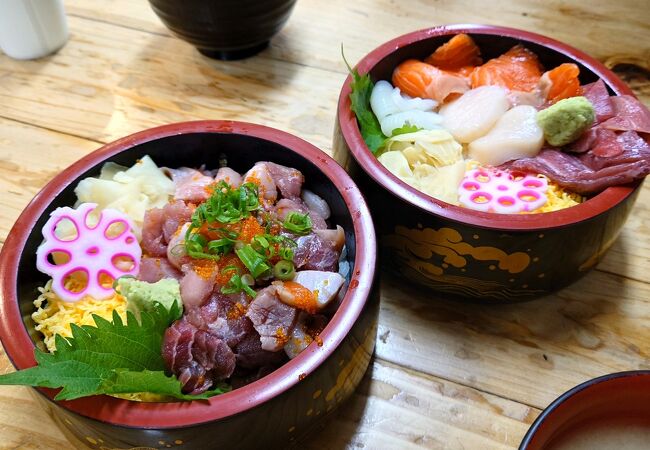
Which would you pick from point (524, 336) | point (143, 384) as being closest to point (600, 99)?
point (524, 336)

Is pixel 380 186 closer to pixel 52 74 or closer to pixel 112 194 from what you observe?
pixel 112 194

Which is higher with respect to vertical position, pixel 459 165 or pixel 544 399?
pixel 459 165

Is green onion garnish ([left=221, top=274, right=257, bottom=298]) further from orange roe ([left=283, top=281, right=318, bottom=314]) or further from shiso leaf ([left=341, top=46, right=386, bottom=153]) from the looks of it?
shiso leaf ([left=341, top=46, right=386, bottom=153])

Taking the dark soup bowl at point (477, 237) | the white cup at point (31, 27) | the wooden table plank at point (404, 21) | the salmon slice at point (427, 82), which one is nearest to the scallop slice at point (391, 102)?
the salmon slice at point (427, 82)

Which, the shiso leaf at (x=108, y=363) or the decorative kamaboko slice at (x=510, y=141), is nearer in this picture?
the shiso leaf at (x=108, y=363)

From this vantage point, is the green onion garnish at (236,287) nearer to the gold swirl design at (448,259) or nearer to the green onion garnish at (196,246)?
the green onion garnish at (196,246)

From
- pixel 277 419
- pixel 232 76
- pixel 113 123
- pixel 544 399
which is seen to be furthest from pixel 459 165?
pixel 113 123
